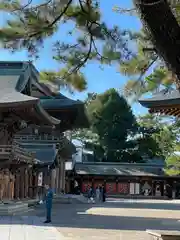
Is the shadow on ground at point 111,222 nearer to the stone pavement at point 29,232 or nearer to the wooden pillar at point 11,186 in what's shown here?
the stone pavement at point 29,232

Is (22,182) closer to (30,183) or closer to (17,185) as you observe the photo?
(17,185)

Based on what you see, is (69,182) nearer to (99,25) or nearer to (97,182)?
(97,182)

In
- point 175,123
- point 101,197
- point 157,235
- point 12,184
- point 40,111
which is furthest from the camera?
point 101,197

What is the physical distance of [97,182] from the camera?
5597 cm

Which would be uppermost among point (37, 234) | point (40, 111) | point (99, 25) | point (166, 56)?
point (40, 111)

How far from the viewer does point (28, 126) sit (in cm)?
3475

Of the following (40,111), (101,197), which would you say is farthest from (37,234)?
(101,197)

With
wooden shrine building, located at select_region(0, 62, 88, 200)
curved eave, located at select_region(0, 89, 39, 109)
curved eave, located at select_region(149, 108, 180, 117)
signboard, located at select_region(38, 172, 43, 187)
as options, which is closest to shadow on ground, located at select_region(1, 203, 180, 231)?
curved eave, located at select_region(149, 108, 180, 117)

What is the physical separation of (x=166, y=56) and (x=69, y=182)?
49911 millimetres

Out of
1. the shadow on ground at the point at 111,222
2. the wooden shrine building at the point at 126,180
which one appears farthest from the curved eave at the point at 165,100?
the wooden shrine building at the point at 126,180

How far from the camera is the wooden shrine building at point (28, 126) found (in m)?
24.5

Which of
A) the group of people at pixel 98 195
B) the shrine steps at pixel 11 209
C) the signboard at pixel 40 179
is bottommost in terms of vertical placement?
the shrine steps at pixel 11 209

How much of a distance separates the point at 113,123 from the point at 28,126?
98.4 ft

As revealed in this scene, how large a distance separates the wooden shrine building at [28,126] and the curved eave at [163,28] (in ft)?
33.6
